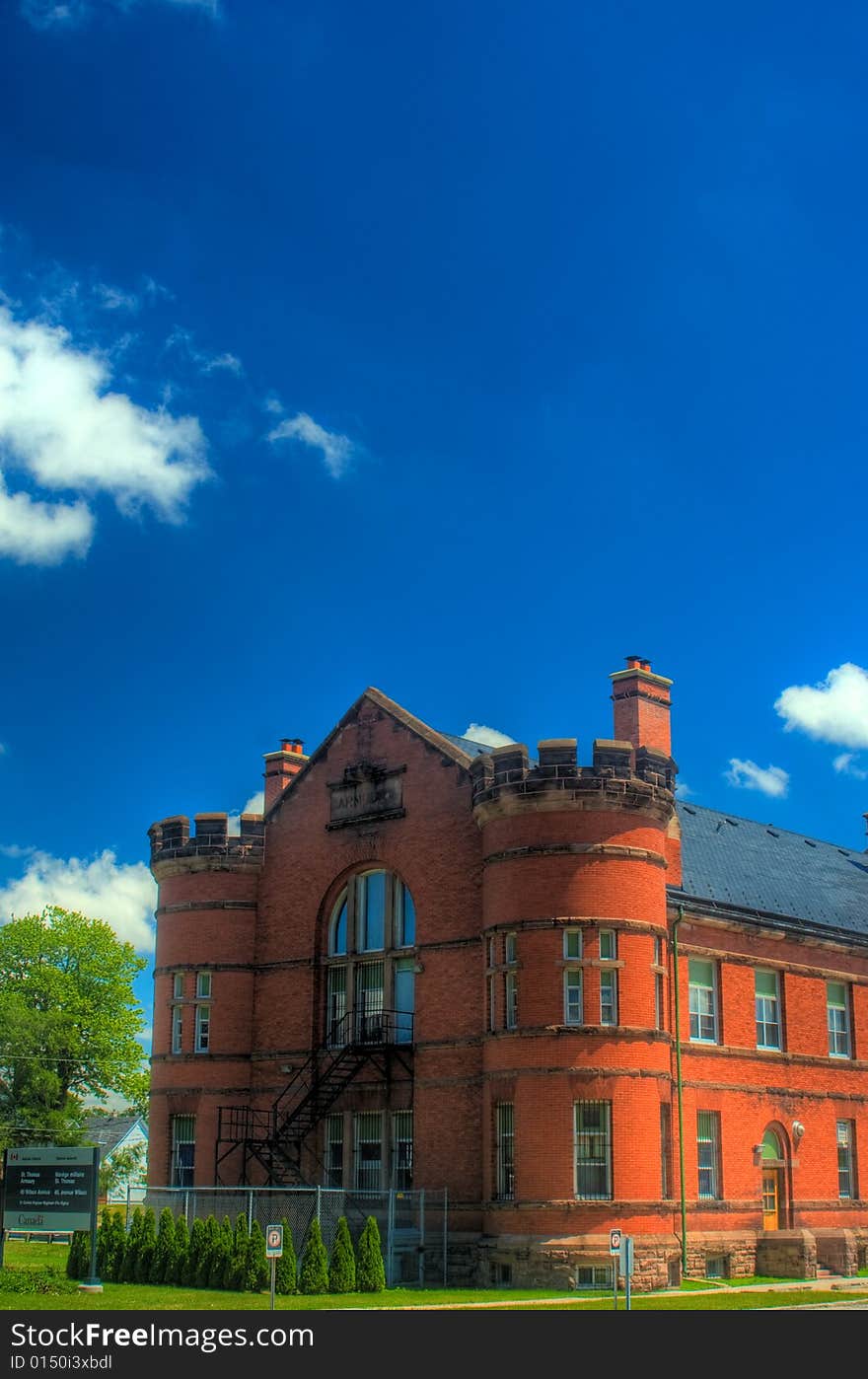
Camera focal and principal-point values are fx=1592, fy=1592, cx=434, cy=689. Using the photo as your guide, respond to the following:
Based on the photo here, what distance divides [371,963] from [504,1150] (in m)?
6.95

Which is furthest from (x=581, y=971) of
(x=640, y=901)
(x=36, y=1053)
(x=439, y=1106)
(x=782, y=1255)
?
(x=36, y=1053)

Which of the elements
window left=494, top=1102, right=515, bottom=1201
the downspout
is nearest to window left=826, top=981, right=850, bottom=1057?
the downspout

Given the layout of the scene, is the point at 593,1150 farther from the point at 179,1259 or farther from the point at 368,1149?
the point at 179,1259

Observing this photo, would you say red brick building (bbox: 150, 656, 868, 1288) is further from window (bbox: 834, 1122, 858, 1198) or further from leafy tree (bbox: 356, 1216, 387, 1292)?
leafy tree (bbox: 356, 1216, 387, 1292)

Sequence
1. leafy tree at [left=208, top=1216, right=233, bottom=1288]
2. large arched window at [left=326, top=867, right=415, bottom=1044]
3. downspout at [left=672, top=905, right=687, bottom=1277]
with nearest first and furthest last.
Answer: leafy tree at [left=208, top=1216, right=233, bottom=1288] → downspout at [left=672, top=905, right=687, bottom=1277] → large arched window at [left=326, top=867, right=415, bottom=1044]

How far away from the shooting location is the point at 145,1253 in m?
34.4

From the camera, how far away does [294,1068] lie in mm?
40906

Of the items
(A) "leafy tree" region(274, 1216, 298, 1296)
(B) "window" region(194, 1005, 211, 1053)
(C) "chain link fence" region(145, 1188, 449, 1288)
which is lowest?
(A) "leafy tree" region(274, 1216, 298, 1296)

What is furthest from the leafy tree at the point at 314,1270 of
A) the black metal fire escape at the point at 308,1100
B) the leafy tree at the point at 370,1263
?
the black metal fire escape at the point at 308,1100

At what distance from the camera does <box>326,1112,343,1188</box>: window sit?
130ft

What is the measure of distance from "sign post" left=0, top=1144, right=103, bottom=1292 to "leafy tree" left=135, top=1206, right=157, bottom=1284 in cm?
433

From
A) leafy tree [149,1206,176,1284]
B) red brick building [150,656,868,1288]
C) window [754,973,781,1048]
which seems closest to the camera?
leafy tree [149,1206,176,1284]

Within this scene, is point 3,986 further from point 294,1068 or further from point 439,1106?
point 439,1106

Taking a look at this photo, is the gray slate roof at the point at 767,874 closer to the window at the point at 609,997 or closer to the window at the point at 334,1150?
the window at the point at 609,997
